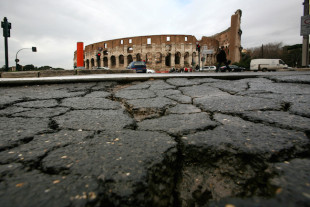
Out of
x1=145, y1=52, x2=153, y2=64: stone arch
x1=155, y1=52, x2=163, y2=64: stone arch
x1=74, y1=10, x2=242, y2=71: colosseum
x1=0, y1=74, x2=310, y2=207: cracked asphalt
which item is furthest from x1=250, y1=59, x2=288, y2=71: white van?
x1=0, y1=74, x2=310, y2=207: cracked asphalt

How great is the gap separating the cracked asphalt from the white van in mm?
22838

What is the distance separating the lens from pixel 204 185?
27.1 inches

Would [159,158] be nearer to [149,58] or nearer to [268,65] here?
[268,65]

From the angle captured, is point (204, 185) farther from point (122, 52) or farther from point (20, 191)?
point (122, 52)

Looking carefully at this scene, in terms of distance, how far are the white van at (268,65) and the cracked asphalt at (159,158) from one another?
74.9 feet

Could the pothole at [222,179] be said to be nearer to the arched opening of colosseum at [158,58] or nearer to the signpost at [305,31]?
the signpost at [305,31]

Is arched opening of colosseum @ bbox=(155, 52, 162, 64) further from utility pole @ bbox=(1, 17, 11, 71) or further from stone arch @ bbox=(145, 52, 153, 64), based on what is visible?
utility pole @ bbox=(1, 17, 11, 71)

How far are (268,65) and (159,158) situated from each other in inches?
957

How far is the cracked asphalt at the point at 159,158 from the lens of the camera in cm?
53

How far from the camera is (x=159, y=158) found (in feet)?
2.39

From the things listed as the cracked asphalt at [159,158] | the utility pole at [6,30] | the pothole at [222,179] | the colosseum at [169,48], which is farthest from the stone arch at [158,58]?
the pothole at [222,179]

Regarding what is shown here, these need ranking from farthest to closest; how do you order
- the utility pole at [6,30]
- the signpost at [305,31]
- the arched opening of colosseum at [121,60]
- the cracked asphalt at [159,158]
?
the arched opening of colosseum at [121,60] < the utility pole at [6,30] < the signpost at [305,31] < the cracked asphalt at [159,158]

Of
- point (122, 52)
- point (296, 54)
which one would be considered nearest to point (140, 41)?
point (122, 52)

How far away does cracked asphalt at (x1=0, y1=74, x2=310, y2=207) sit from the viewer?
53 centimetres
